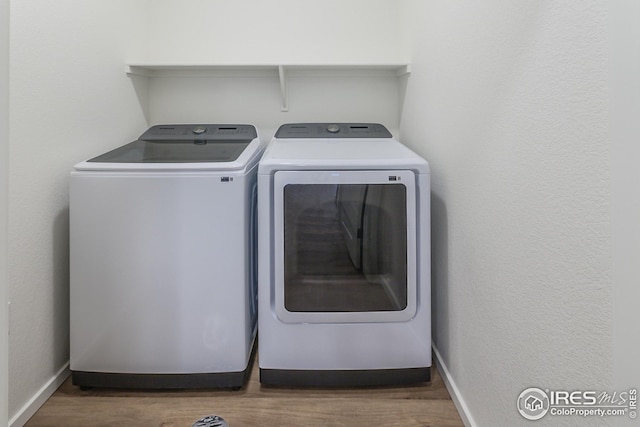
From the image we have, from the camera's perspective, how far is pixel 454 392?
1.48 metres

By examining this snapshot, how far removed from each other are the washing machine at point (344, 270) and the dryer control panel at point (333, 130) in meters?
0.70

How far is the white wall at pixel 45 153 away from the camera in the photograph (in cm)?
133

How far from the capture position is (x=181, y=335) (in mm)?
1519

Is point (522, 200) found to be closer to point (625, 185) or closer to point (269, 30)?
point (625, 185)

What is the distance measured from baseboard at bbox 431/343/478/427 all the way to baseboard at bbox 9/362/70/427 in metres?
1.57

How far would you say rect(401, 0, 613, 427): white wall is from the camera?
2.40 ft

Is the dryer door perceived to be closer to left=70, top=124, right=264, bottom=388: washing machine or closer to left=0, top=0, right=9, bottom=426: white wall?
left=70, top=124, right=264, bottom=388: washing machine

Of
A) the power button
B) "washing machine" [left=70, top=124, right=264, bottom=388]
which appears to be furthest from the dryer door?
the power button

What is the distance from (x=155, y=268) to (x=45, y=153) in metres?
0.60

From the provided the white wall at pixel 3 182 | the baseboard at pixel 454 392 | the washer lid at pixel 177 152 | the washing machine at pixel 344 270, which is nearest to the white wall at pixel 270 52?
the washer lid at pixel 177 152

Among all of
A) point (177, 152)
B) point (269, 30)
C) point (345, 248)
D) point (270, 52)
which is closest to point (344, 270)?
point (345, 248)

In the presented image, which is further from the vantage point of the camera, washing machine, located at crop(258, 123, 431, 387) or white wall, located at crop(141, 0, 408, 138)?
white wall, located at crop(141, 0, 408, 138)

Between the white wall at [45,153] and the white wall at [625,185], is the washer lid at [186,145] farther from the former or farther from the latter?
the white wall at [625,185]

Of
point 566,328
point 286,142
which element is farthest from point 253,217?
point 566,328
